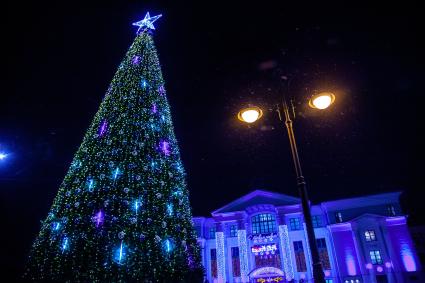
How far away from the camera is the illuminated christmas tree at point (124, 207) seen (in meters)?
10.0

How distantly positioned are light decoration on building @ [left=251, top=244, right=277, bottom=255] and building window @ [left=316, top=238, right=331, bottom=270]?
17.9ft

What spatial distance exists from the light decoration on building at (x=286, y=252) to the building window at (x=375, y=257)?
30.2ft

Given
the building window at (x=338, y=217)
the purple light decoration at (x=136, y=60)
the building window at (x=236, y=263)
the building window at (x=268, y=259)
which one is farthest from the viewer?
the building window at (x=338, y=217)

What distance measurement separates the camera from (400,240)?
3225 cm

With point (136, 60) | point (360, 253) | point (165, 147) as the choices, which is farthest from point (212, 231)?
point (136, 60)

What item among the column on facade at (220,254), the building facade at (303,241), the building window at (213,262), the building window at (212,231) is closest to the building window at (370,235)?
the building facade at (303,241)

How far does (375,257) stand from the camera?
104ft

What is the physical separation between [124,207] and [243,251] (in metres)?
28.3

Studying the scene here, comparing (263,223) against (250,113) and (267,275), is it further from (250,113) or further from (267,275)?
(250,113)

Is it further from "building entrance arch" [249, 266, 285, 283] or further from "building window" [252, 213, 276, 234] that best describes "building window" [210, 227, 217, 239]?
"building entrance arch" [249, 266, 285, 283]

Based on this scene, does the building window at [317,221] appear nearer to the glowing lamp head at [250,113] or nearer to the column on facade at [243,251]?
the column on facade at [243,251]

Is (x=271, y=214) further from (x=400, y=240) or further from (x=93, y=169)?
(x=93, y=169)

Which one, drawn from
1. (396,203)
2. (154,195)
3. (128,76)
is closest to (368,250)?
(396,203)

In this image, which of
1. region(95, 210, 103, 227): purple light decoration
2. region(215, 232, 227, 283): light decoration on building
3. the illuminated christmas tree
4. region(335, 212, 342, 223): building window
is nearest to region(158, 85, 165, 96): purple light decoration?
the illuminated christmas tree
